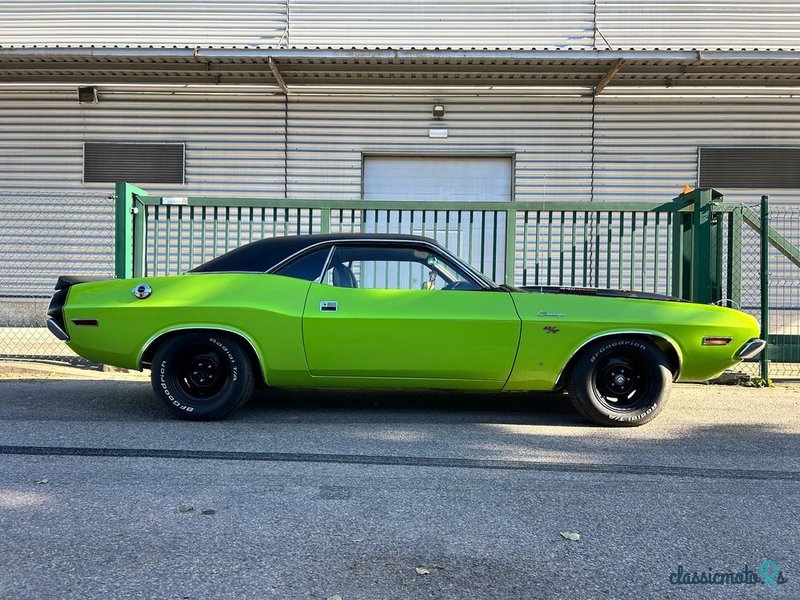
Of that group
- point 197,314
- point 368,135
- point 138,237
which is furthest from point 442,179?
point 197,314

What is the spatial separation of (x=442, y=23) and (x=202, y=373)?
26.8ft

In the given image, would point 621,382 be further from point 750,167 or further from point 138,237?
point 750,167

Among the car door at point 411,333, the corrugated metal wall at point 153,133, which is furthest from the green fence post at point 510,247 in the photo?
the corrugated metal wall at point 153,133

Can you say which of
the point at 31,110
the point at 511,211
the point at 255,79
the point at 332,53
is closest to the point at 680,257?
the point at 511,211

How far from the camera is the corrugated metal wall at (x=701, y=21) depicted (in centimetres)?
1089

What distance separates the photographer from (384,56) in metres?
9.62

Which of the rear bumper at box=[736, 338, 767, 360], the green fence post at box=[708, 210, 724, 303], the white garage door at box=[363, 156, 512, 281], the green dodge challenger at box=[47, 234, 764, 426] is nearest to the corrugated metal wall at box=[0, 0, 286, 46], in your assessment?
the white garage door at box=[363, 156, 512, 281]

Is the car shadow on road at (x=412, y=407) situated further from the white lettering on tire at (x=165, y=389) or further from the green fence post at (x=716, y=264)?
the green fence post at (x=716, y=264)

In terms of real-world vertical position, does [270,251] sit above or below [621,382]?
above

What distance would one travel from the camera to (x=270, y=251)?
5312 millimetres

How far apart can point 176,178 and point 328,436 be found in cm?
803

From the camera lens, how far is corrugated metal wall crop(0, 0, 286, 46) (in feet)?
36.3

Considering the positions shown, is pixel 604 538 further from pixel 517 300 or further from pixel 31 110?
pixel 31 110

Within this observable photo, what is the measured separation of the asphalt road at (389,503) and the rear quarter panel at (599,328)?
1.70 ft
